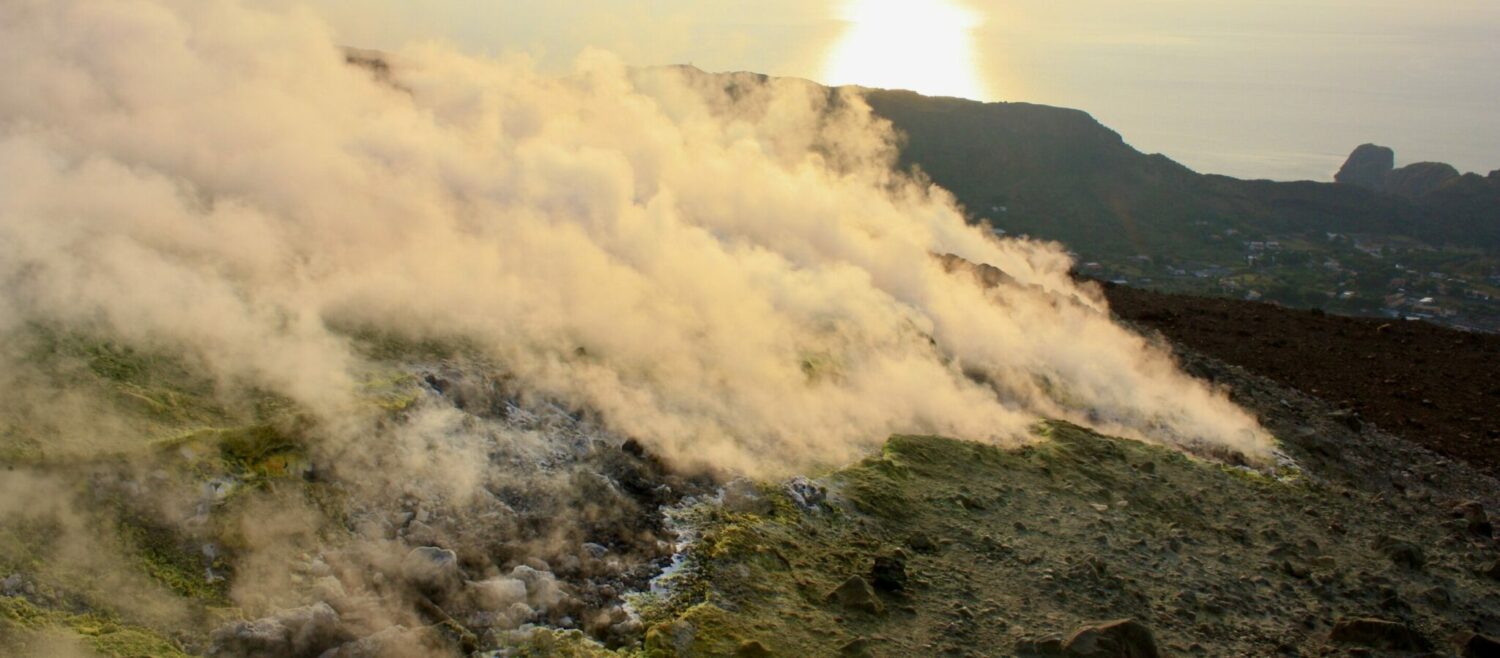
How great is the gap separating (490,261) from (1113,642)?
242 inches

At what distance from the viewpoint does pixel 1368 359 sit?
18.6 metres

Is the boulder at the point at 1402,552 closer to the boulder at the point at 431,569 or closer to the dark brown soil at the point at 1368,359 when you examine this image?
the dark brown soil at the point at 1368,359

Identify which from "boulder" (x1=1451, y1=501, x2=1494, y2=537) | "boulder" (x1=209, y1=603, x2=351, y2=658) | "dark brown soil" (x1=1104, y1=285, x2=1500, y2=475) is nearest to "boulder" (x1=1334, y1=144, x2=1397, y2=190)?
"dark brown soil" (x1=1104, y1=285, x2=1500, y2=475)

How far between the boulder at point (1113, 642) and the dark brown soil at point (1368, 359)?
1100 centimetres

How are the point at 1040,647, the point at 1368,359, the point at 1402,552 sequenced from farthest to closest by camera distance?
the point at 1368,359 < the point at 1402,552 < the point at 1040,647

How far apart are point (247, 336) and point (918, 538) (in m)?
4.90

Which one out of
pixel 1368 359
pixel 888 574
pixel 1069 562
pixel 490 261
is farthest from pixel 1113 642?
pixel 1368 359

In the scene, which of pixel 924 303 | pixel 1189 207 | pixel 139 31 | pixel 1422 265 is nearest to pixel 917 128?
pixel 1189 207

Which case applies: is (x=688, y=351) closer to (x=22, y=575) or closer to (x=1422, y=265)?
(x=22, y=575)

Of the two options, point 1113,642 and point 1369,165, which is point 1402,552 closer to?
point 1113,642

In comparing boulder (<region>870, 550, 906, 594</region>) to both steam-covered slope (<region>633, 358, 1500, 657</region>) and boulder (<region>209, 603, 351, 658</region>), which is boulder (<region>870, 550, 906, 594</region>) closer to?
steam-covered slope (<region>633, 358, 1500, 657</region>)

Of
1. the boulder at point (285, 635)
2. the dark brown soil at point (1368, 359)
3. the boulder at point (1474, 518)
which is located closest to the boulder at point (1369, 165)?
the dark brown soil at point (1368, 359)

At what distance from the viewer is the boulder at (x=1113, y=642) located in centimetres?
603

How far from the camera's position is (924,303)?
13305 millimetres
